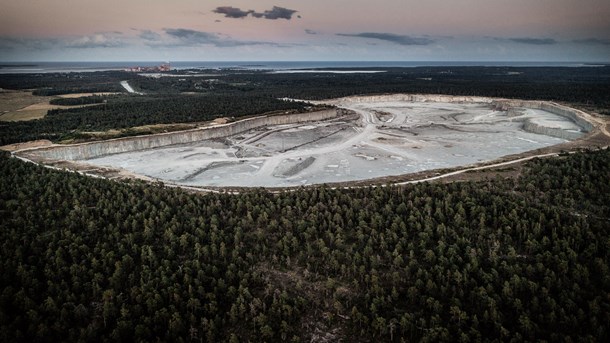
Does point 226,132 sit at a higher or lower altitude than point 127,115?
lower

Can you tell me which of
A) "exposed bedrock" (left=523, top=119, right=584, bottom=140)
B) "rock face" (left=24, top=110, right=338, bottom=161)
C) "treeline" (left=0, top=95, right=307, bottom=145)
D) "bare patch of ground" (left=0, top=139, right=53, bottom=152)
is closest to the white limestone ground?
"exposed bedrock" (left=523, top=119, right=584, bottom=140)

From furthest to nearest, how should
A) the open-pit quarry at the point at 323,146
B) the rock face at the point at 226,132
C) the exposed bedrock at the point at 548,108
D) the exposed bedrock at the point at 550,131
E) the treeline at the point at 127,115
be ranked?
the exposed bedrock at the point at 548,108 < the exposed bedrock at the point at 550,131 < the treeline at the point at 127,115 < the rock face at the point at 226,132 < the open-pit quarry at the point at 323,146

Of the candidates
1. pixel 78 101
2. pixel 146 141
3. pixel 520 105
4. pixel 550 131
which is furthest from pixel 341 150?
pixel 78 101

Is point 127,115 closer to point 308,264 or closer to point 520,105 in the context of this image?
point 308,264

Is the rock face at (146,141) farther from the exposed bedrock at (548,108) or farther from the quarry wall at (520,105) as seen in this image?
the exposed bedrock at (548,108)

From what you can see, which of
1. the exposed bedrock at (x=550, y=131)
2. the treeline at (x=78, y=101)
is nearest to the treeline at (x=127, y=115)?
the treeline at (x=78, y=101)

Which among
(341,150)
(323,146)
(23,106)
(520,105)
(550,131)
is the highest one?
(520,105)
